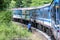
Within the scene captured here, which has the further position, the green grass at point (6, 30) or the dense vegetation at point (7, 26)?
the dense vegetation at point (7, 26)

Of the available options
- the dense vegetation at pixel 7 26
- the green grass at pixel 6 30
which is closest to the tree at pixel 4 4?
the dense vegetation at pixel 7 26

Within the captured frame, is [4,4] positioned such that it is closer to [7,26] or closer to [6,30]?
[7,26]

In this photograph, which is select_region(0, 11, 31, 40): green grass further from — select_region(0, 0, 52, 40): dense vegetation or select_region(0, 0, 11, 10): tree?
select_region(0, 0, 11, 10): tree

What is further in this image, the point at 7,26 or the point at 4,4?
the point at 4,4

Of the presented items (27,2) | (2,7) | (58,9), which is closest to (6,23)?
(2,7)

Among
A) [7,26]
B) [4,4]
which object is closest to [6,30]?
[7,26]

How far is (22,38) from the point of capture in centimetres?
1591

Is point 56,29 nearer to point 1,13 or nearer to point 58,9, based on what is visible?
point 58,9

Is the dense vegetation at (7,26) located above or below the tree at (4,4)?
below

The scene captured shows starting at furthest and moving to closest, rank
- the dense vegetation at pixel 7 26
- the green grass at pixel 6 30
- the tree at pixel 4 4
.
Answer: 1. the tree at pixel 4 4
2. the dense vegetation at pixel 7 26
3. the green grass at pixel 6 30

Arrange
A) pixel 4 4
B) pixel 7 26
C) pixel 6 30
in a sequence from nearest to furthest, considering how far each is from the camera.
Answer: pixel 6 30 → pixel 7 26 → pixel 4 4

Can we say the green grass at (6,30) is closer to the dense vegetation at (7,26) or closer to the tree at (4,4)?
the dense vegetation at (7,26)

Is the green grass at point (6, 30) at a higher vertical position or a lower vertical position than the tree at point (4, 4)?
lower

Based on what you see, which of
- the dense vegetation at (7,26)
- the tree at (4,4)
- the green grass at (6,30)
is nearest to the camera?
the green grass at (6,30)
